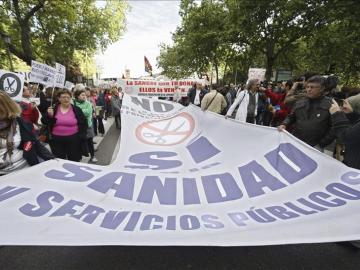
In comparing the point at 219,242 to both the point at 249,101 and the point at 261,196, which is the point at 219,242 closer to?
the point at 261,196

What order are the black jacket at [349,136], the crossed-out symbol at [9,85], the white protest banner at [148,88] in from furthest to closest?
the white protest banner at [148,88] < the crossed-out symbol at [9,85] < the black jacket at [349,136]

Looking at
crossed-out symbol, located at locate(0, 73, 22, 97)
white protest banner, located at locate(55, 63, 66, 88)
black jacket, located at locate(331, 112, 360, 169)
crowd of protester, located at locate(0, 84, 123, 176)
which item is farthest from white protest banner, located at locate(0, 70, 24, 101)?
black jacket, located at locate(331, 112, 360, 169)

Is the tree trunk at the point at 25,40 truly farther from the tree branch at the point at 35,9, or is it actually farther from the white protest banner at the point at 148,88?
the white protest banner at the point at 148,88

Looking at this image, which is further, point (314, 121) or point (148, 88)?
point (148, 88)

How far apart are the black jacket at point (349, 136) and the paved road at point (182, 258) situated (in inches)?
36.8

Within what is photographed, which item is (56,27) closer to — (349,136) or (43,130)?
(43,130)

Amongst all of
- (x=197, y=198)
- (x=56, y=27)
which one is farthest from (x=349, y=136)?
(x=56, y=27)

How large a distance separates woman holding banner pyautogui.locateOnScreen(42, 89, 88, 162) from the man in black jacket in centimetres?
315

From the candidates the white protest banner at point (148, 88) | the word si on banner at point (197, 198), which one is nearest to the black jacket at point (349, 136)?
the word si on banner at point (197, 198)

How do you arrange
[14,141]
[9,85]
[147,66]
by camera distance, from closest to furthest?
[14,141] → [9,85] → [147,66]

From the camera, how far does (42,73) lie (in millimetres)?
7047

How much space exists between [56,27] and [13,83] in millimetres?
19203

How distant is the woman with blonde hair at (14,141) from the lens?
3611mm

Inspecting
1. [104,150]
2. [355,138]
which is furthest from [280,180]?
[104,150]
